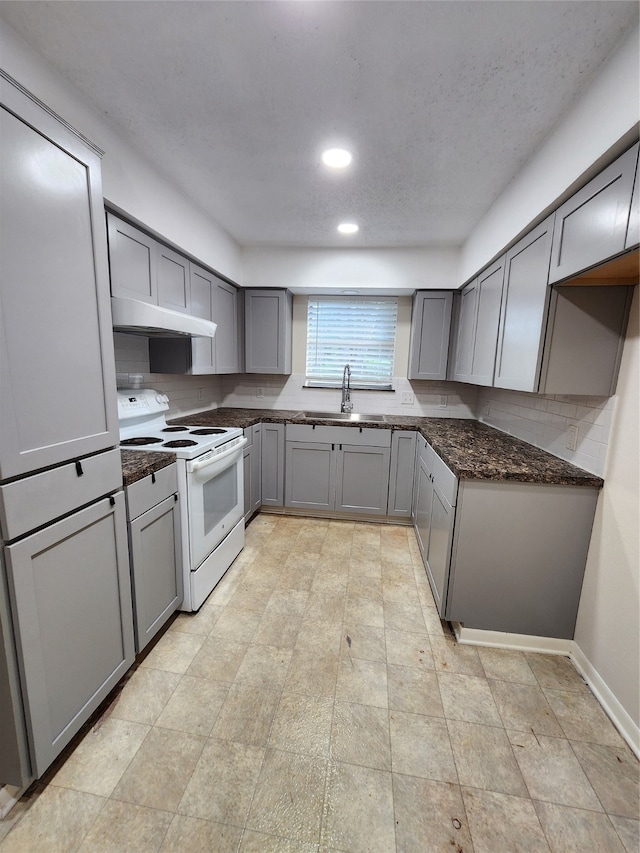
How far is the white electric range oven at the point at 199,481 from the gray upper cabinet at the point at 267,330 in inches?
44.7

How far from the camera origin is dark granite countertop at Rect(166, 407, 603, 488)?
5.37 feet

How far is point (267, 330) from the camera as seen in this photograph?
342 cm

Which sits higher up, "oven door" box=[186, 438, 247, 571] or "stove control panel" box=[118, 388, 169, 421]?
"stove control panel" box=[118, 388, 169, 421]

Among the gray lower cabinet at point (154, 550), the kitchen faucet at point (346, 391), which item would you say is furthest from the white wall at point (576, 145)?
the gray lower cabinet at point (154, 550)

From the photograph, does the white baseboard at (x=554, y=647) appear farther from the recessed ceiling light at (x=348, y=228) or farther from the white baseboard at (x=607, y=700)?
the recessed ceiling light at (x=348, y=228)

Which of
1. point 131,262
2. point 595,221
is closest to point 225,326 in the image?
point 131,262

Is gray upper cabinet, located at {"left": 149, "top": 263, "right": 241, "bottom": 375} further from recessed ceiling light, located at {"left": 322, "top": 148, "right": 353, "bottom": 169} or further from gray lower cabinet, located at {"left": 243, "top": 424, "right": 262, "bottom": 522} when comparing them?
recessed ceiling light, located at {"left": 322, "top": 148, "right": 353, "bottom": 169}

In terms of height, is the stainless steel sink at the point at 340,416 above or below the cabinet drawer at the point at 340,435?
above

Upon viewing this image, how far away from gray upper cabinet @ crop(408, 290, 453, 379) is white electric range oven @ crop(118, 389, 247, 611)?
1.89 metres

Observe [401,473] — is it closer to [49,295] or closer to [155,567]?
[155,567]

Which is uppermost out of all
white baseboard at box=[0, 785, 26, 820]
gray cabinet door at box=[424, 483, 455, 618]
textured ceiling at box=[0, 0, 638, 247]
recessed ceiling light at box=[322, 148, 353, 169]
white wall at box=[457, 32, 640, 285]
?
recessed ceiling light at box=[322, 148, 353, 169]

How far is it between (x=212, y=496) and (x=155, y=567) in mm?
520

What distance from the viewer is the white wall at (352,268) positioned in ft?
10.3

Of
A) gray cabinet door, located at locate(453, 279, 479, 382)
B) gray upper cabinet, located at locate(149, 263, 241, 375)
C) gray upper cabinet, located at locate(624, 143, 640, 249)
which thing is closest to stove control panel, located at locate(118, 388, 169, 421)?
gray upper cabinet, located at locate(149, 263, 241, 375)
